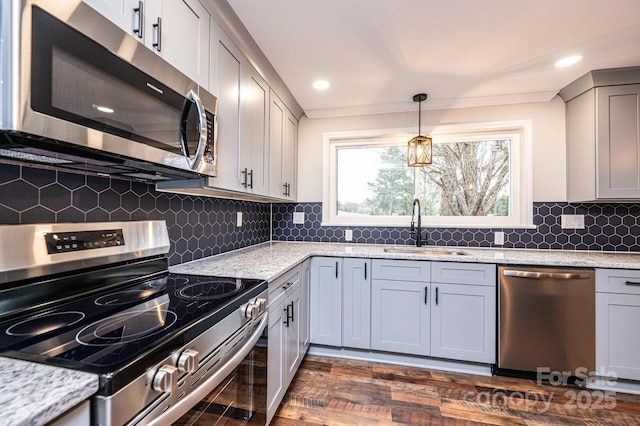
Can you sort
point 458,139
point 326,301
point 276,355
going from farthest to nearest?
1. point 458,139
2. point 326,301
3. point 276,355

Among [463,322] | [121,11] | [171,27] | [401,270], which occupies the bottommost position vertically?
[463,322]

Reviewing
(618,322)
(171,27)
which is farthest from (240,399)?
(618,322)

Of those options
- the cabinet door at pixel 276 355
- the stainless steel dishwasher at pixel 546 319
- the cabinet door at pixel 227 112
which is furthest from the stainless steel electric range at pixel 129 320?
the stainless steel dishwasher at pixel 546 319

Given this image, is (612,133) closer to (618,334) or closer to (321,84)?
(618,334)

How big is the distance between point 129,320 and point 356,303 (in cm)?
174

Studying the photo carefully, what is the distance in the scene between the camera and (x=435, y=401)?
1.79 metres

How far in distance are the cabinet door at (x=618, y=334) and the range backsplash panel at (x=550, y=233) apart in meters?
0.70

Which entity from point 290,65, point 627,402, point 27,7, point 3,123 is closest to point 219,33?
point 290,65

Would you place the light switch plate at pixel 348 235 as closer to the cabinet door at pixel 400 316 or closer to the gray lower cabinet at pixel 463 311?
the cabinet door at pixel 400 316

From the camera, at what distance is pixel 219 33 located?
4.87 feet

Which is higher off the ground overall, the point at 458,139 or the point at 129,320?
the point at 458,139

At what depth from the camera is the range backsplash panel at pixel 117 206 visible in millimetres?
946

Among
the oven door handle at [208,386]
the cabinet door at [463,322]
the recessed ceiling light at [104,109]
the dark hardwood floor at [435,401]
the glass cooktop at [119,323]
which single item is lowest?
the dark hardwood floor at [435,401]

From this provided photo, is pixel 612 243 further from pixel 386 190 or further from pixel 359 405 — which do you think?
pixel 359 405
